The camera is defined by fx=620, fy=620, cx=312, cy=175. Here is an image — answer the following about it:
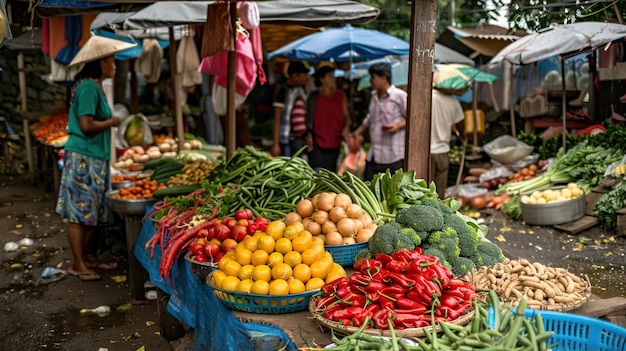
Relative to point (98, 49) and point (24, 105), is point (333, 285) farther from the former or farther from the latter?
point (24, 105)

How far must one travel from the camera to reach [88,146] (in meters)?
6.34

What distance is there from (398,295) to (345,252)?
104 centimetres

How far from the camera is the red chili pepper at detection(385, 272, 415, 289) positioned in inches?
108

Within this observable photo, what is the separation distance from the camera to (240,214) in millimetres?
4242

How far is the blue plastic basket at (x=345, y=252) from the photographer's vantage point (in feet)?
12.1

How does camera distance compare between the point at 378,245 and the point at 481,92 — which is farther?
the point at 481,92

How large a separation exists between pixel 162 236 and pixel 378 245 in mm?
2109

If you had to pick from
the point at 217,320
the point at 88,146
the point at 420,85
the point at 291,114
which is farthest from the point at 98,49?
the point at 217,320

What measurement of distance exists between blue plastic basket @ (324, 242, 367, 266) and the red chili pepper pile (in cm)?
65

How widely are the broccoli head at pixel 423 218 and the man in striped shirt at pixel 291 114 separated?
18.9 feet

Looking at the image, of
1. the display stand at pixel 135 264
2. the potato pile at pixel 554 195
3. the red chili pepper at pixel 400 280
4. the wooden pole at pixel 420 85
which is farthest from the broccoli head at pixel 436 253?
the potato pile at pixel 554 195

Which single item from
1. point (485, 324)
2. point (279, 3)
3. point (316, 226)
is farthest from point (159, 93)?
point (485, 324)

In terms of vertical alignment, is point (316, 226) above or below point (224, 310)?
above

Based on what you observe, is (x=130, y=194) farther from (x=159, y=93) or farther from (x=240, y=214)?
(x=159, y=93)
